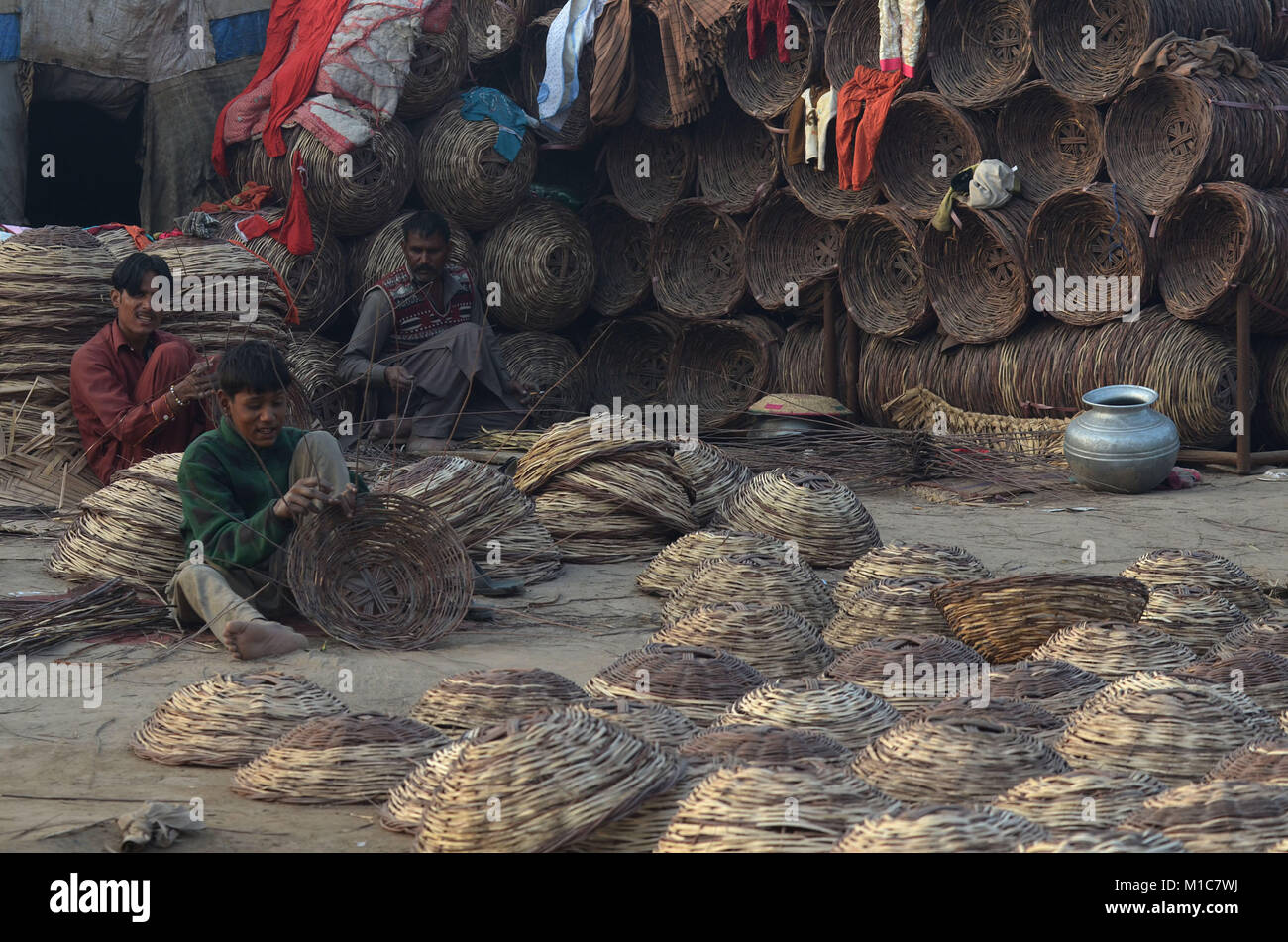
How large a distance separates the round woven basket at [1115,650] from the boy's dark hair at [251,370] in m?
2.29

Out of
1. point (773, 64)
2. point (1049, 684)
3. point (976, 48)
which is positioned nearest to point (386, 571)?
point (1049, 684)

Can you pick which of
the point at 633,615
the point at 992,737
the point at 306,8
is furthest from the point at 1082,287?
the point at 992,737

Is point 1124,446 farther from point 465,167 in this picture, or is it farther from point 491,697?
point 491,697

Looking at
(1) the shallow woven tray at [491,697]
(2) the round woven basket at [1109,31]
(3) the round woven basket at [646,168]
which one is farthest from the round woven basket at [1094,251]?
(1) the shallow woven tray at [491,697]

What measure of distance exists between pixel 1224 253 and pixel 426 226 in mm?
4046

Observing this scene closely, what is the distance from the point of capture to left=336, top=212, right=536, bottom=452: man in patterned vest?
8.02 m

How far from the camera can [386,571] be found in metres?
4.74

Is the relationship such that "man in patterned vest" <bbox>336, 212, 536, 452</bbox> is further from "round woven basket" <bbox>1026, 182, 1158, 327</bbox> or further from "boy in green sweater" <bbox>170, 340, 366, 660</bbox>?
"boy in green sweater" <bbox>170, 340, 366, 660</bbox>

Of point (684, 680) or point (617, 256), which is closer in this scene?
point (684, 680)

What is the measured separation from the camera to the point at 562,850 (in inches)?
103

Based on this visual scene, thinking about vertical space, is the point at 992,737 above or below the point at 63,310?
below

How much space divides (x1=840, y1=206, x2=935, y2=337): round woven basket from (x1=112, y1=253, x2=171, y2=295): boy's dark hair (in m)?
4.54

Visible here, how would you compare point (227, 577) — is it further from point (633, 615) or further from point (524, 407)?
point (524, 407)

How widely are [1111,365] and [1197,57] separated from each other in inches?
61.7
